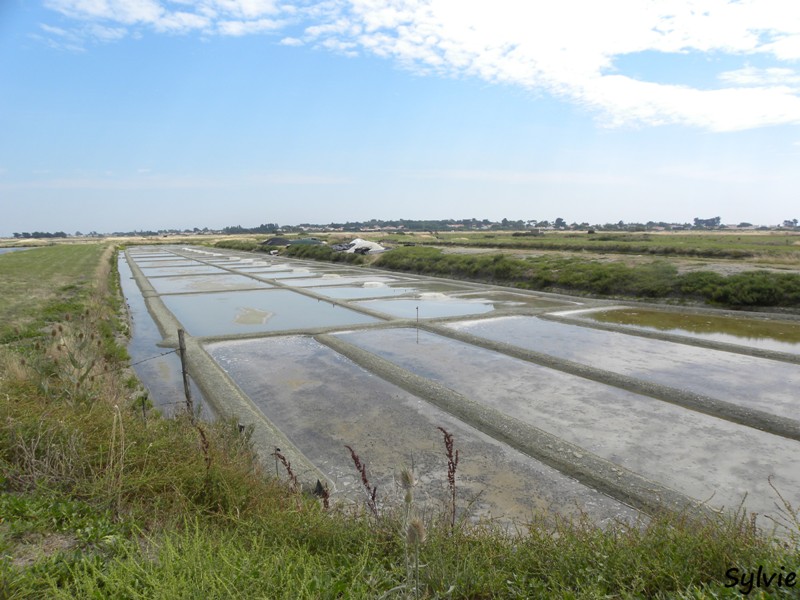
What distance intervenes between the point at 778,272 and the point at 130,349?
19.6m

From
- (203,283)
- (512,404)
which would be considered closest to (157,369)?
(512,404)

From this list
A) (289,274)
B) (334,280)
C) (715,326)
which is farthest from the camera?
(289,274)

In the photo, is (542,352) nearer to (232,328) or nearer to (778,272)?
(232,328)

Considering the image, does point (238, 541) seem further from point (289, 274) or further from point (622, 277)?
point (289, 274)

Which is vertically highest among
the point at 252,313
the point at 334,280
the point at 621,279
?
the point at 621,279

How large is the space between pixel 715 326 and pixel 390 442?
11.3 m

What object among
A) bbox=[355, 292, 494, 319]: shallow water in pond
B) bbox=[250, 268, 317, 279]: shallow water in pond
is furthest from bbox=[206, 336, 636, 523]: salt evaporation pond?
bbox=[250, 268, 317, 279]: shallow water in pond

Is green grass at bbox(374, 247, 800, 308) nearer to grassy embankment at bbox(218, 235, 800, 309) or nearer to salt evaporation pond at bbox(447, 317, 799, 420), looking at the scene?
grassy embankment at bbox(218, 235, 800, 309)

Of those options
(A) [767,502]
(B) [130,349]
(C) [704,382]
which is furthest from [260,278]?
(A) [767,502]

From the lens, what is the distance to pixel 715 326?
42.9ft

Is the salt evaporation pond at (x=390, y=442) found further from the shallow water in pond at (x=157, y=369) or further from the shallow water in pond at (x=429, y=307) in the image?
the shallow water in pond at (x=429, y=307)

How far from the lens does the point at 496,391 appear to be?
25.6ft

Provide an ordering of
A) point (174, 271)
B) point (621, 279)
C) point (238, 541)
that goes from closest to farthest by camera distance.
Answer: point (238, 541), point (621, 279), point (174, 271)

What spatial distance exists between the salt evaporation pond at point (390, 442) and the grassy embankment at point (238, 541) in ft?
2.00
